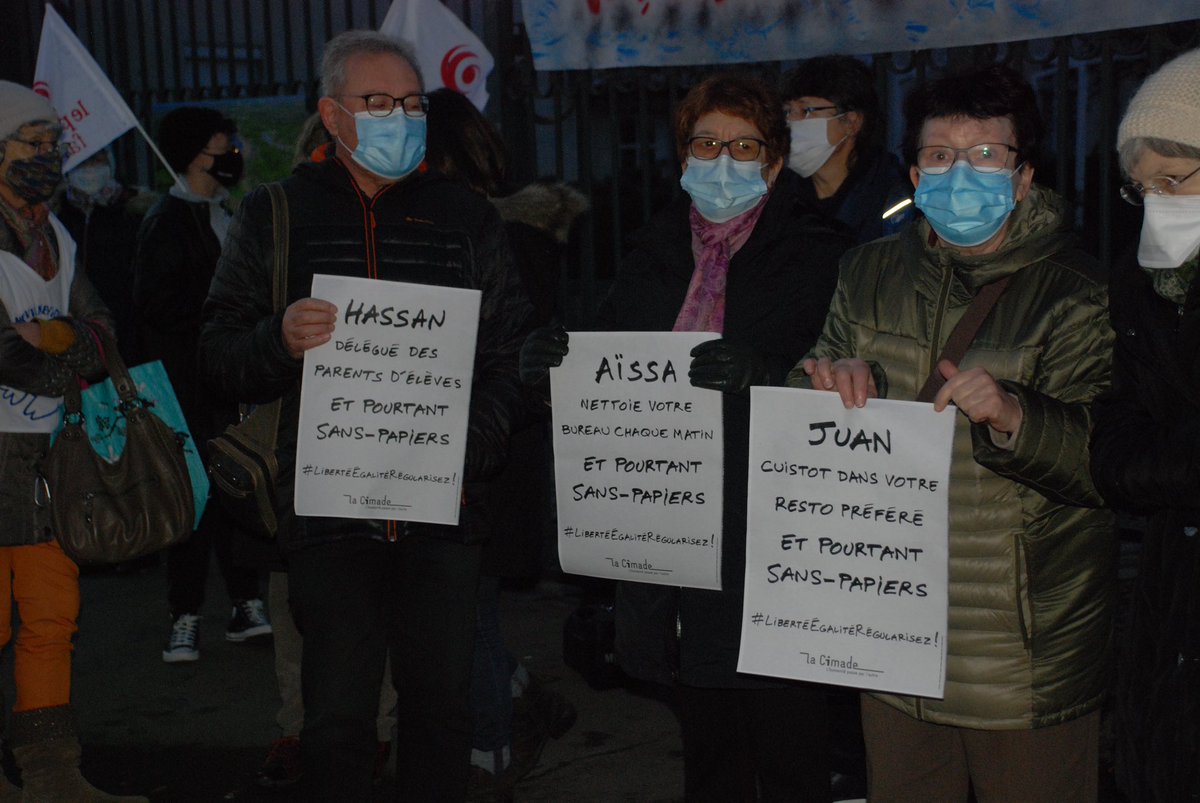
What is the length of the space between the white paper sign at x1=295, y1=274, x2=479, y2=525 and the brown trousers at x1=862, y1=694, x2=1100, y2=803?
1.17m

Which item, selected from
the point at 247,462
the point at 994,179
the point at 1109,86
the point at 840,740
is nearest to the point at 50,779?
the point at 247,462

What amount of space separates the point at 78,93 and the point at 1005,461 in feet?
19.2

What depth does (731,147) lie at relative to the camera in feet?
10.7

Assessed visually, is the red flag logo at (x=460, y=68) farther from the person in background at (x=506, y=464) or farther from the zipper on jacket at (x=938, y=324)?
the zipper on jacket at (x=938, y=324)

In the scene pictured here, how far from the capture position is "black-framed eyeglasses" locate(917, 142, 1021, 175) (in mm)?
2793

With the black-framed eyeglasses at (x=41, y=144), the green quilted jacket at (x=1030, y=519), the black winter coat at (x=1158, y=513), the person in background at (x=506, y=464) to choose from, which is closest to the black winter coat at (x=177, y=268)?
the black-framed eyeglasses at (x=41, y=144)

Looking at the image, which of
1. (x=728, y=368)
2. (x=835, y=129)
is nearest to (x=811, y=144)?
(x=835, y=129)

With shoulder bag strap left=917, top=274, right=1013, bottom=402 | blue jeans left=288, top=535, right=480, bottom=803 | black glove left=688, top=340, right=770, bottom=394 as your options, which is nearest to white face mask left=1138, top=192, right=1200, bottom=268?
shoulder bag strap left=917, top=274, right=1013, bottom=402

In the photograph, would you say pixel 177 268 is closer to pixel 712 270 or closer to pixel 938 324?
pixel 712 270

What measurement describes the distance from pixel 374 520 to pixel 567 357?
628 mm

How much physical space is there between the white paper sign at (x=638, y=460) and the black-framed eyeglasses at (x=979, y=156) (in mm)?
632

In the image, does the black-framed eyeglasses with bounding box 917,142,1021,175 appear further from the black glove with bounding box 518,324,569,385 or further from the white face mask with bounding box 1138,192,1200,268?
the black glove with bounding box 518,324,569,385

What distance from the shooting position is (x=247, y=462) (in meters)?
3.40

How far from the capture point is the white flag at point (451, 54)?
709 cm
